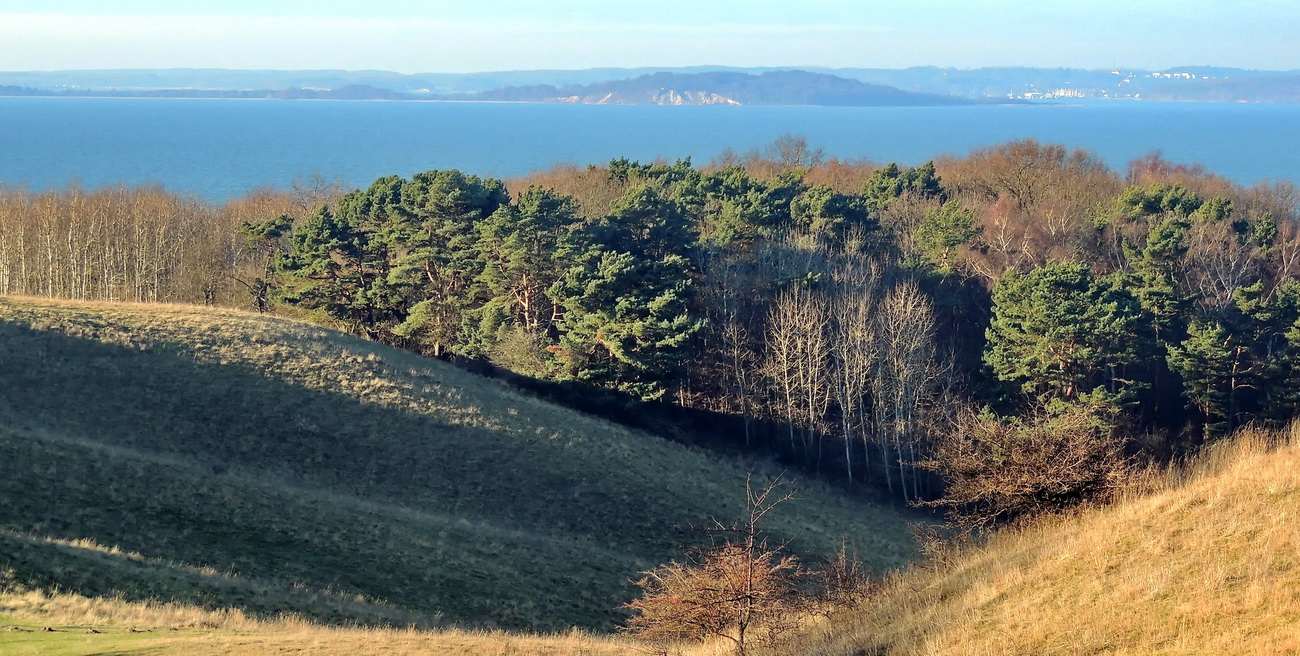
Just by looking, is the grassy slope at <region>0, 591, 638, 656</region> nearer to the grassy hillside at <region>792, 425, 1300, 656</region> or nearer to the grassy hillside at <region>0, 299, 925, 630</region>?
the grassy hillside at <region>0, 299, 925, 630</region>

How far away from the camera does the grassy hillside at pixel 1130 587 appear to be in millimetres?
9781

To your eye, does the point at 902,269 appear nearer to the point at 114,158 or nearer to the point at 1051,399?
the point at 1051,399

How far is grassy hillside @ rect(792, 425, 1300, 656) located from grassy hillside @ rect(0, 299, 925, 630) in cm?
935

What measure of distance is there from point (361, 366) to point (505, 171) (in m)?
121

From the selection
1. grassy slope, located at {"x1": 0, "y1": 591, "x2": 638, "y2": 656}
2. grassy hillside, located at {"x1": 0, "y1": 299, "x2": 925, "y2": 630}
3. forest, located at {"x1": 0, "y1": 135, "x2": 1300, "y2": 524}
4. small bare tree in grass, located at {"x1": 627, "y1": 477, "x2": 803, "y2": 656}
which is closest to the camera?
small bare tree in grass, located at {"x1": 627, "y1": 477, "x2": 803, "y2": 656}

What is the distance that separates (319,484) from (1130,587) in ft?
73.8

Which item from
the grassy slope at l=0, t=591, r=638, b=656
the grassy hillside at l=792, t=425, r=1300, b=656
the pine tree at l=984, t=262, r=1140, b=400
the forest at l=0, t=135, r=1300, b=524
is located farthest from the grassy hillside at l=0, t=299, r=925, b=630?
the grassy hillside at l=792, t=425, r=1300, b=656

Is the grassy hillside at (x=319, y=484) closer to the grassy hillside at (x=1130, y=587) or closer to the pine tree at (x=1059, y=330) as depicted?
the pine tree at (x=1059, y=330)

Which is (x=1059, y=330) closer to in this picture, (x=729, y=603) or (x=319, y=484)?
(x=319, y=484)

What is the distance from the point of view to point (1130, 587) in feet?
35.9

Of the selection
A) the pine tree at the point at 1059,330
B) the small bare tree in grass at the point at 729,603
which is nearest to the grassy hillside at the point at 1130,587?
the small bare tree in grass at the point at 729,603

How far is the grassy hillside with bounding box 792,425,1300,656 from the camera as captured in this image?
9781 mm

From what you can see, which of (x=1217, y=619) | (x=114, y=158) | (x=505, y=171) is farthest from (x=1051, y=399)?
(x=114, y=158)

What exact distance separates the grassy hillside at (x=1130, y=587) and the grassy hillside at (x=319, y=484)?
935cm
